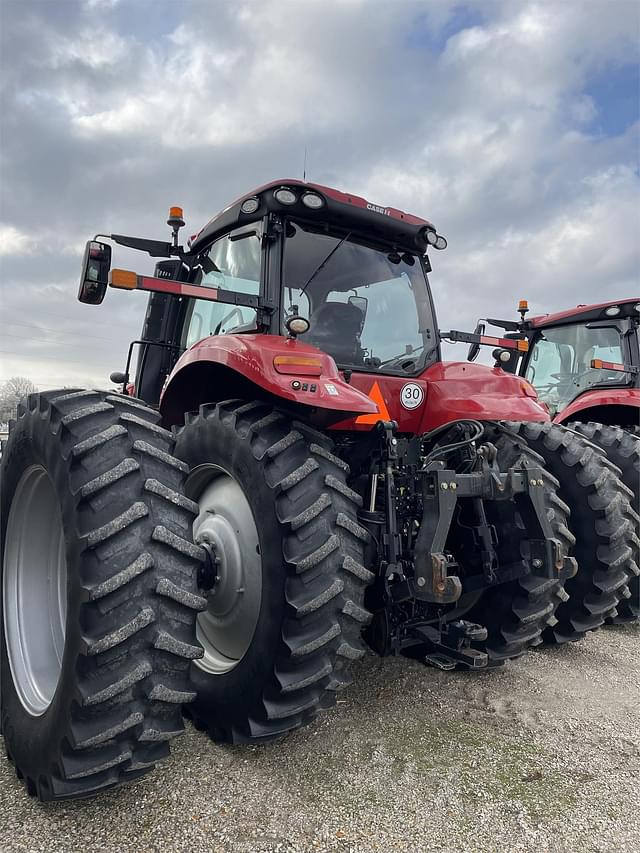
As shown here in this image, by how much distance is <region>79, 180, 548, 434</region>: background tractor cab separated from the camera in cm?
286

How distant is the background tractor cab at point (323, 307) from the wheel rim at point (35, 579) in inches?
37.8

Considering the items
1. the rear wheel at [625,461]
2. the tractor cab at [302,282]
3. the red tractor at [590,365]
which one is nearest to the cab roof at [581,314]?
the red tractor at [590,365]

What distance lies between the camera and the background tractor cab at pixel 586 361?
5.98m

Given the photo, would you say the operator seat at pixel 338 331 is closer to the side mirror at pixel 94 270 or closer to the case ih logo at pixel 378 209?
the case ih logo at pixel 378 209

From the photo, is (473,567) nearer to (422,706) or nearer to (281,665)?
(422,706)

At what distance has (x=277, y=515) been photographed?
246 cm

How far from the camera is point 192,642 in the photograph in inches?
83.0

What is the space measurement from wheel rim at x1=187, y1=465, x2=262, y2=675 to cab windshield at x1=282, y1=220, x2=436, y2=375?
960 millimetres

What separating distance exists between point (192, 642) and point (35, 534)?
1120mm

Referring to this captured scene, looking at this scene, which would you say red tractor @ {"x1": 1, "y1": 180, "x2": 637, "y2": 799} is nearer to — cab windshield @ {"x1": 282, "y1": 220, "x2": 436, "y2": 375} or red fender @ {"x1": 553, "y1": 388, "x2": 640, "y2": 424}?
cab windshield @ {"x1": 282, "y1": 220, "x2": 436, "y2": 375}

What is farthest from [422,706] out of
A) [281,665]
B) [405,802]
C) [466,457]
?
[466,457]

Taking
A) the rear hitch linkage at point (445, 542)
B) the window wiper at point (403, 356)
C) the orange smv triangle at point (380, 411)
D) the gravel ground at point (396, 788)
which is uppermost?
the window wiper at point (403, 356)

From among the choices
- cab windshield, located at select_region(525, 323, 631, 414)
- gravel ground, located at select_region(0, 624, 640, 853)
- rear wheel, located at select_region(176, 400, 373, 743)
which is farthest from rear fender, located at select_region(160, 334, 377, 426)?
cab windshield, located at select_region(525, 323, 631, 414)

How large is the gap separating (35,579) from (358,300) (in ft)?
7.48
